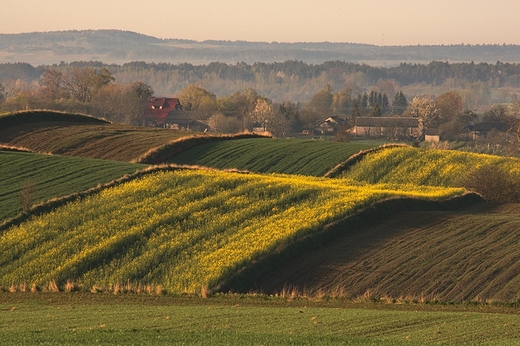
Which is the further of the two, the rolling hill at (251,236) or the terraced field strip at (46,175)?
the terraced field strip at (46,175)

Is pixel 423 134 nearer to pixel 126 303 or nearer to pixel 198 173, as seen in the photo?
pixel 198 173

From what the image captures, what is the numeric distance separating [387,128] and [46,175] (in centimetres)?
13424

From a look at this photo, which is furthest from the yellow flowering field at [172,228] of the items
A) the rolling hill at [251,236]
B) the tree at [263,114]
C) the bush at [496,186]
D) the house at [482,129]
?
the tree at [263,114]

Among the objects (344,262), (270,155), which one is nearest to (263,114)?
(270,155)

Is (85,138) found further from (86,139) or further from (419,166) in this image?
(419,166)

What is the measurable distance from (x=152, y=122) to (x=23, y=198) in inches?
6024

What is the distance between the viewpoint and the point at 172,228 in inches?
1652

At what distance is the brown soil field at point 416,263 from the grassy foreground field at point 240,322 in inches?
104

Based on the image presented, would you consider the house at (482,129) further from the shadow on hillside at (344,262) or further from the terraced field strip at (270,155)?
the shadow on hillside at (344,262)

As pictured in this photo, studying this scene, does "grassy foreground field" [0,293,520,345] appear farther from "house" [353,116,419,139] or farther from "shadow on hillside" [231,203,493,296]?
"house" [353,116,419,139]

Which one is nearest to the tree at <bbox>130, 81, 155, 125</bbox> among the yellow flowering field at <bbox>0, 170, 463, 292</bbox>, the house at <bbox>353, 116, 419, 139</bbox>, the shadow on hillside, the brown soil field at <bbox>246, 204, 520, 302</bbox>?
the house at <bbox>353, 116, 419, 139</bbox>

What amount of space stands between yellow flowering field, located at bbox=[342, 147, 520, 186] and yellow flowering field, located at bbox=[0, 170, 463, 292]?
39.9ft

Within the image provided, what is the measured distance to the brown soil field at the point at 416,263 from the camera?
113ft

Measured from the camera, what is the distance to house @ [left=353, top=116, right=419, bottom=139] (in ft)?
589
